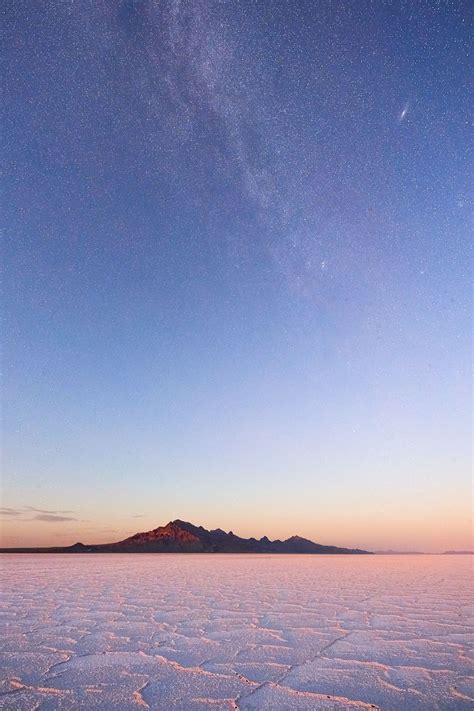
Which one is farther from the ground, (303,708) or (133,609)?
(133,609)

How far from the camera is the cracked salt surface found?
7.44 ft

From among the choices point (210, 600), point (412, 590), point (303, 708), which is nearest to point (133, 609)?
point (210, 600)

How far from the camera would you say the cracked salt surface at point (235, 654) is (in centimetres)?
227

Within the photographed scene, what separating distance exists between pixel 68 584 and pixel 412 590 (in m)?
5.23

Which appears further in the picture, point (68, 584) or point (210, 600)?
point (68, 584)

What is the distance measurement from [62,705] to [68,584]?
622 centimetres

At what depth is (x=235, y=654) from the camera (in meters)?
3.05

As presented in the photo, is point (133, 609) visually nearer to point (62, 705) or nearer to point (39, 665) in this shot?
point (39, 665)

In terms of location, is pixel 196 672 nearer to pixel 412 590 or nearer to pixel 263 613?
pixel 263 613

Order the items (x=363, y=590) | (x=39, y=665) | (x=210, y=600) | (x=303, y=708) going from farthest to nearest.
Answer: (x=363, y=590)
(x=210, y=600)
(x=39, y=665)
(x=303, y=708)

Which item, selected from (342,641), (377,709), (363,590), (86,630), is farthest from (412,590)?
(377,709)

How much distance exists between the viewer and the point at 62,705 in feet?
7.13

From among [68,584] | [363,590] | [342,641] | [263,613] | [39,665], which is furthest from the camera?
[68,584]

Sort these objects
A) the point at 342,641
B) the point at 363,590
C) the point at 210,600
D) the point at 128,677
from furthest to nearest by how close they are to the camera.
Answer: the point at 363,590
the point at 210,600
the point at 342,641
the point at 128,677
